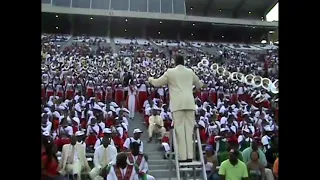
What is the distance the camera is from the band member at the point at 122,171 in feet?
19.4

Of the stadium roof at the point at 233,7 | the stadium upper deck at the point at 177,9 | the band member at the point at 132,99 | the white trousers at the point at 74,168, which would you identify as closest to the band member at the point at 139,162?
the white trousers at the point at 74,168

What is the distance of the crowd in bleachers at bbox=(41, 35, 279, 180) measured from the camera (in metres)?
6.90

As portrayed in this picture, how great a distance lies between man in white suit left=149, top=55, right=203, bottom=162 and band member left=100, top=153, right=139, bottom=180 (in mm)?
1037

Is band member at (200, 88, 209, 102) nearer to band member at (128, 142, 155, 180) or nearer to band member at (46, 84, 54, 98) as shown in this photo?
band member at (46, 84, 54, 98)

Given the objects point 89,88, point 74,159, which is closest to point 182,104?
point 74,159

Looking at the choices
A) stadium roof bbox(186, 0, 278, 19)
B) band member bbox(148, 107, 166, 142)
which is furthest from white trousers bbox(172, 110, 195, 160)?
stadium roof bbox(186, 0, 278, 19)

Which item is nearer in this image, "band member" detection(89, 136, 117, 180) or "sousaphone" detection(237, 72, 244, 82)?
"band member" detection(89, 136, 117, 180)

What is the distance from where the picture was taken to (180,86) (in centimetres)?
507

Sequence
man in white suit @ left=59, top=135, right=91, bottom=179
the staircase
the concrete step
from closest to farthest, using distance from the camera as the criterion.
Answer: man in white suit @ left=59, top=135, right=91, bottom=179, the concrete step, the staircase

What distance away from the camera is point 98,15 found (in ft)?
132

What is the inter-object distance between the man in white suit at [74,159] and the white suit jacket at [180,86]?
196cm

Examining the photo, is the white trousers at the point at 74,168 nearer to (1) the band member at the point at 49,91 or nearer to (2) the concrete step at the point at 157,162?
(2) the concrete step at the point at 157,162
